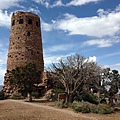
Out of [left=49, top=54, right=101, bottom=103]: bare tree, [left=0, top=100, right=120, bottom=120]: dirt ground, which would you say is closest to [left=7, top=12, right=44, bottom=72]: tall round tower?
[left=49, top=54, right=101, bottom=103]: bare tree

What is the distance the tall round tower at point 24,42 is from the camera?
44031mm

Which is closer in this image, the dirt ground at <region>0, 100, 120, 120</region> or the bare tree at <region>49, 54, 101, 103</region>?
the dirt ground at <region>0, 100, 120, 120</region>

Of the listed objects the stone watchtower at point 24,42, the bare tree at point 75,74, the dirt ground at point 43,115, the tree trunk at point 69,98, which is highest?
the stone watchtower at point 24,42

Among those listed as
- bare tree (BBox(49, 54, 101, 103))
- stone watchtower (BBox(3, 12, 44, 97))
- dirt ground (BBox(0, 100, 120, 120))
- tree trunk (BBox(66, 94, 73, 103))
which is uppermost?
stone watchtower (BBox(3, 12, 44, 97))

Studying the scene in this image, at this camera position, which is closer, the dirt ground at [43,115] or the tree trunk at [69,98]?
the dirt ground at [43,115]

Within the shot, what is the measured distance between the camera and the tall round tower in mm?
44031

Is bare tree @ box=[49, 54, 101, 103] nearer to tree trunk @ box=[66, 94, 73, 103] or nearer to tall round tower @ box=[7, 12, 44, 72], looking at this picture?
tree trunk @ box=[66, 94, 73, 103]

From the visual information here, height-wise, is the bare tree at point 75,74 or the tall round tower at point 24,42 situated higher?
the tall round tower at point 24,42

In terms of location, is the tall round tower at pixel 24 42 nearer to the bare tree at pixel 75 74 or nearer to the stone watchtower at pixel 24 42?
the stone watchtower at pixel 24 42

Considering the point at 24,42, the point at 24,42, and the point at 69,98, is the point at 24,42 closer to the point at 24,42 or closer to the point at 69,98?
the point at 24,42

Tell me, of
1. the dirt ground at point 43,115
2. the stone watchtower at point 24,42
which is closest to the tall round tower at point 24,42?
the stone watchtower at point 24,42

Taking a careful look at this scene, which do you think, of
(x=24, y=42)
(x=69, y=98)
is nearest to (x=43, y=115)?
(x=69, y=98)

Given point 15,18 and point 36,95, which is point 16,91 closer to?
point 36,95

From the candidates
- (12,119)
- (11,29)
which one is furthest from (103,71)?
(11,29)
